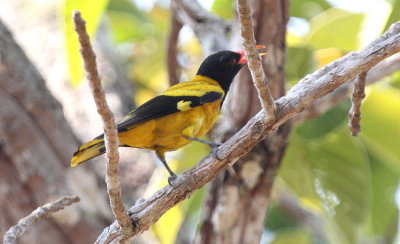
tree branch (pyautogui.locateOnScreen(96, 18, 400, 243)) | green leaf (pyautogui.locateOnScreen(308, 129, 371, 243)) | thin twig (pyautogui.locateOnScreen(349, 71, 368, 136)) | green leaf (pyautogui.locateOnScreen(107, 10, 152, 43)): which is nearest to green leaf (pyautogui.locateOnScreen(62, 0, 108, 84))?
tree branch (pyautogui.locateOnScreen(96, 18, 400, 243))

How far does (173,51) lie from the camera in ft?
15.7

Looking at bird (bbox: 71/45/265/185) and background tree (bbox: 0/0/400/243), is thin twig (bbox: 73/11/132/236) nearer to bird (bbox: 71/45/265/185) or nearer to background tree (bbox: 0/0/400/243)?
bird (bbox: 71/45/265/185)

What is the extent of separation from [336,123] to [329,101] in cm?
23

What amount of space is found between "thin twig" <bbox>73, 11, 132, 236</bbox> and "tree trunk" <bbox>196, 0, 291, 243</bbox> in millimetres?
994

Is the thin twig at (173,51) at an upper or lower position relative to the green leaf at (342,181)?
upper

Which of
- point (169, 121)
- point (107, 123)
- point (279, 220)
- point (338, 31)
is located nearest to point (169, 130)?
point (169, 121)

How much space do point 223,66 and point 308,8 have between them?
1.03m

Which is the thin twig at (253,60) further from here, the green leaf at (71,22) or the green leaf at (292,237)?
the green leaf at (292,237)

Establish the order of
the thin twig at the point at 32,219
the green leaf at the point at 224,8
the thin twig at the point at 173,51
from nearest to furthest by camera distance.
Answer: the thin twig at the point at 32,219, the thin twig at the point at 173,51, the green leaf at the point at 224,8

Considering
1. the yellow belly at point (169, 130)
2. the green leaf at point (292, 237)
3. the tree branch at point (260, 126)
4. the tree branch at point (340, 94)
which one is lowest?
the green leaf at point (292, 237)

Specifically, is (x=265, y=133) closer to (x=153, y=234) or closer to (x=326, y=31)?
(x=326, y=31)

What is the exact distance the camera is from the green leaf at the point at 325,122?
3.88 meters

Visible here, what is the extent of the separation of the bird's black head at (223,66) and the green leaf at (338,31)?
23.4 inches

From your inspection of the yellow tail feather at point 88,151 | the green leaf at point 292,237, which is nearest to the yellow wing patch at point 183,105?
the yellow tail feather at point 88,151
